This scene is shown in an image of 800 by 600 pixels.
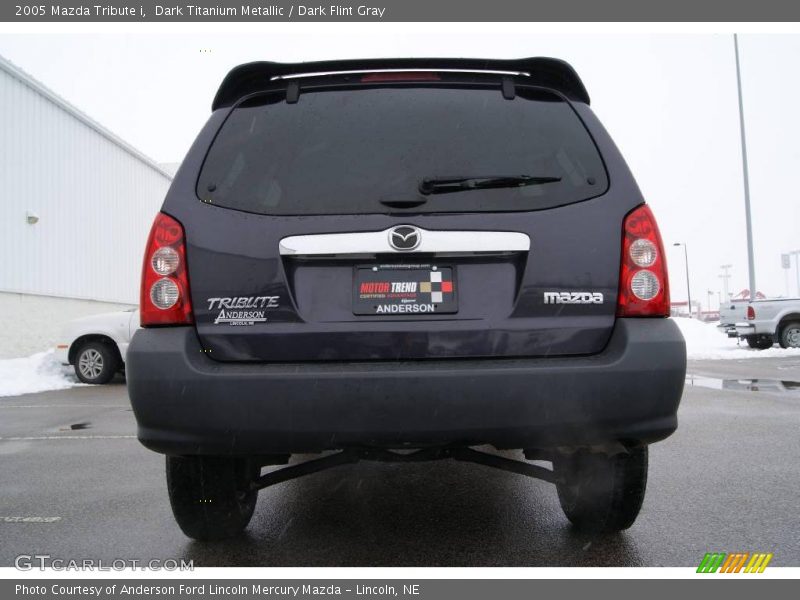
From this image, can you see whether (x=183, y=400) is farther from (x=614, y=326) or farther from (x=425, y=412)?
(x=614, y=326)

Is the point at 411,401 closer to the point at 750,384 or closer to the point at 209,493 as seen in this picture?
the point at 209,493

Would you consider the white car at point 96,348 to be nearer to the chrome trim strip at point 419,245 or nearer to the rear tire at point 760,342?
the chrome trim strip at point 419,245

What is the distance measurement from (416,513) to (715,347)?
22.1 m

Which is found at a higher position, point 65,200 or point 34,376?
point 65,200

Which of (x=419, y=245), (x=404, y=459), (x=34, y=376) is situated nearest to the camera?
(x=419, y=245)

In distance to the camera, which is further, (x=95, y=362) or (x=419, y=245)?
(x=95, y=362)

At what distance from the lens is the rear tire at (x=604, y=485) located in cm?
267

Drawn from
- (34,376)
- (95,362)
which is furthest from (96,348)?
(34,376)

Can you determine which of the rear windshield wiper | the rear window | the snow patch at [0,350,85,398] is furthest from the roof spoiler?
the snow patch at [0,350,85,398]

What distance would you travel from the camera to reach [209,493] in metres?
2.71

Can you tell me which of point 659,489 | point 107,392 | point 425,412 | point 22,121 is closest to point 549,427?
point 425,412

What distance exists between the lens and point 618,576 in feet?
7.97

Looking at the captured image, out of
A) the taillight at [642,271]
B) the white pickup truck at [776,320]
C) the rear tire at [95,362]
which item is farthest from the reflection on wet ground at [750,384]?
Result: the white pickup truck at [776,320]

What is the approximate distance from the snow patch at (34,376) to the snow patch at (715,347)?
Result: 10434 millimetres
